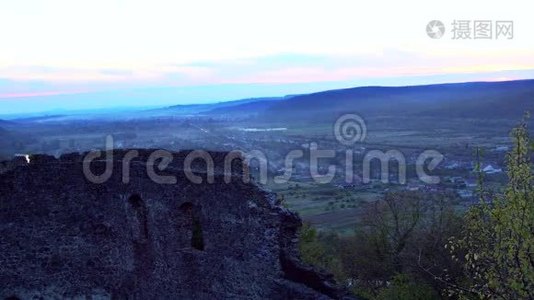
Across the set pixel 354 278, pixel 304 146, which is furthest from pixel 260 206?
pixel 304 146

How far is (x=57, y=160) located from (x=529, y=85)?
11598 cm

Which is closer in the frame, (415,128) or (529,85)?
(529,85)

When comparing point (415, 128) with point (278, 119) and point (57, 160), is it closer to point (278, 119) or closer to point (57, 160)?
point (278, 119)

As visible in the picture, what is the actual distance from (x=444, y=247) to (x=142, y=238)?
8.31 metres

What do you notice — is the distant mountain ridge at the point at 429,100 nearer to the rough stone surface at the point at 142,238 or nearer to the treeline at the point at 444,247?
the treeline at the point at 444,247

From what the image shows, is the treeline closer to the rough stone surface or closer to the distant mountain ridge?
the rough stone surface

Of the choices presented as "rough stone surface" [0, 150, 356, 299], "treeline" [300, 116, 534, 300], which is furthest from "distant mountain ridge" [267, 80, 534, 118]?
"rough stone surface" [0, 150, 356, 299]

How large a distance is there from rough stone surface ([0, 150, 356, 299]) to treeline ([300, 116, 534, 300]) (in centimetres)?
314

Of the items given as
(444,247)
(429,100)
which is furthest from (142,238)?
(429,100)

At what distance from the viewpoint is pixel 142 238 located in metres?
15.4

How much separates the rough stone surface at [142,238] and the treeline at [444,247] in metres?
3.14

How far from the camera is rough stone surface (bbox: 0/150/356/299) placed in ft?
45.2

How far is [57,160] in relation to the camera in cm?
1634

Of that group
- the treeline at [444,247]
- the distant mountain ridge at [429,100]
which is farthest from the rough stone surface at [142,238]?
the distant mountain ridge at [429,100]
